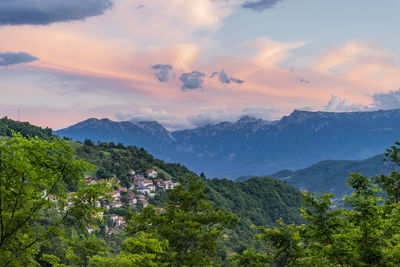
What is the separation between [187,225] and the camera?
2309 cm

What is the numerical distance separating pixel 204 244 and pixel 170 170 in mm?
146895

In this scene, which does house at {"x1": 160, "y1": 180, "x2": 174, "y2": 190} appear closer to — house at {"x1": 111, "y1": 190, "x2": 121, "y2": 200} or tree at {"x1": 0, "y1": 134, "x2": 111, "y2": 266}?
house at {"x1": 111, "y1": 190, "x2": 121, "y2": 200}

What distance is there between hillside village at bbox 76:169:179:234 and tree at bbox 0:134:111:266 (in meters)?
83.2

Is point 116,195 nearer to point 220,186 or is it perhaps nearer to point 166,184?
point 166,184

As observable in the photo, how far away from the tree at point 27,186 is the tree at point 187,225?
11595 millimetres

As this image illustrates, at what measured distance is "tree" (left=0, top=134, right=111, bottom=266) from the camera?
9070 millimetres

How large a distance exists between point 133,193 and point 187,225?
362ft

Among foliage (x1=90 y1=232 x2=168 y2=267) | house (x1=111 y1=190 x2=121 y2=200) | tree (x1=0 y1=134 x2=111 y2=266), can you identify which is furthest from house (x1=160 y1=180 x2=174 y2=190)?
tree (x1=0 y1=134 x2=111 y2=266)

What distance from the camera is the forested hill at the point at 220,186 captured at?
139500 millimetres

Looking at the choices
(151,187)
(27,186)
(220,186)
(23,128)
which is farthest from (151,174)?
(27,186)

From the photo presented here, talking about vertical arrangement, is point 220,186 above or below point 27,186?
below

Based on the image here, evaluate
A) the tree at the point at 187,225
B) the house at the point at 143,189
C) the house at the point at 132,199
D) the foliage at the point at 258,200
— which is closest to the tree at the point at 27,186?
the tree at the point at 187,225

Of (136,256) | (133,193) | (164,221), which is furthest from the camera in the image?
(133,193)

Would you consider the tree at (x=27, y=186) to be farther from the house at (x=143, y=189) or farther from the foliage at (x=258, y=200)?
the house at (x=143, y=189)
